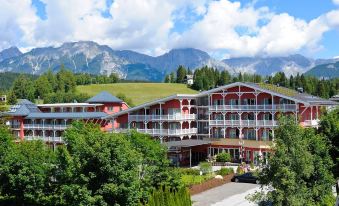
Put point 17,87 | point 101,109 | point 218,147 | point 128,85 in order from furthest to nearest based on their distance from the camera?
1. point 128,85
2. point 17,87
3. point 101,109
4. point 218,147

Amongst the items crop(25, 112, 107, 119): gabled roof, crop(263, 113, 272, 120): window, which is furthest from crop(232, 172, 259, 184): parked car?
crop(25, 112, 107, 119): gabled roof

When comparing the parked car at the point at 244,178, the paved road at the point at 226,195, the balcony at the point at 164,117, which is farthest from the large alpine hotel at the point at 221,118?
the paved road at the point at 226,195

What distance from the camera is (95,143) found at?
2445 centimetres

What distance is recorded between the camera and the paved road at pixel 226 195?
34.8 m

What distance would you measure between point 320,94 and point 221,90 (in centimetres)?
6817

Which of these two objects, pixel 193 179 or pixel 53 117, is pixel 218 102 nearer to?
pixel 193 179

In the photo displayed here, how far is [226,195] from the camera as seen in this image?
124 ft

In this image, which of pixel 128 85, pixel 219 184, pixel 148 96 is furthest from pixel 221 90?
pixel 128 85

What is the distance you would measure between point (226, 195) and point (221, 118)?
23739 millimetres

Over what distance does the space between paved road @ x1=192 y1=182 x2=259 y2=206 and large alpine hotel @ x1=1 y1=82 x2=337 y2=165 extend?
42.6 ft

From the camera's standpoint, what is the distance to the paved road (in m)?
34.8

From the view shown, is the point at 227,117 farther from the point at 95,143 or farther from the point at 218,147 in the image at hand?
the point at 95,143

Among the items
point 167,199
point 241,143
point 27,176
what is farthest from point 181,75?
point 167,199

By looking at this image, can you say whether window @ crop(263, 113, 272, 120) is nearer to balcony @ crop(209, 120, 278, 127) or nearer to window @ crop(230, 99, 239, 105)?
balcony @ crop(209, 120, 278, 127)
